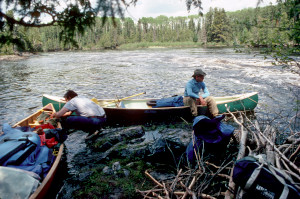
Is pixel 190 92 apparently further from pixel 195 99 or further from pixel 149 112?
pixel 149 112

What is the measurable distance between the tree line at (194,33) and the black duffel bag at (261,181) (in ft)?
6.44

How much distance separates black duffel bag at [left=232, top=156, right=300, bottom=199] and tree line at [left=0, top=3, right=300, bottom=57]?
6.44ft

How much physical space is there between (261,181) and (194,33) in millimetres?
99418

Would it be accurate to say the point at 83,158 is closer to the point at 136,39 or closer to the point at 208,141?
the point at 208,141

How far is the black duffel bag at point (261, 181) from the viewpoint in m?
1.98

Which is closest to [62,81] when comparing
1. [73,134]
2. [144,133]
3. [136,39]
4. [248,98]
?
[73,134]

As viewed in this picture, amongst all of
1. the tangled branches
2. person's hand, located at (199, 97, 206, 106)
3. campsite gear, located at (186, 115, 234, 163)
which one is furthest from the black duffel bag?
person's hand, located at (199, 97, 206, 106)

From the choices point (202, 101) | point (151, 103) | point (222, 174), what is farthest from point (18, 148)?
point (202, 101)

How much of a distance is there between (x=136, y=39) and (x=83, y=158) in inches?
3695

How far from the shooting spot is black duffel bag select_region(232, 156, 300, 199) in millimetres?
1982

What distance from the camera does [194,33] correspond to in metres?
95.1

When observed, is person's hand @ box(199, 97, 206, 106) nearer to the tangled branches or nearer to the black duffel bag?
the tangled branches

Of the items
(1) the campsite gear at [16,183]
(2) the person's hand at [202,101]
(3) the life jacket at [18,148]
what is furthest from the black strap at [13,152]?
(2) the person's hand at [202,101]

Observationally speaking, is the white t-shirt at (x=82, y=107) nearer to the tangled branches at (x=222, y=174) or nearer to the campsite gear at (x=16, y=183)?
the campsite gear at (x=16, y=183)
